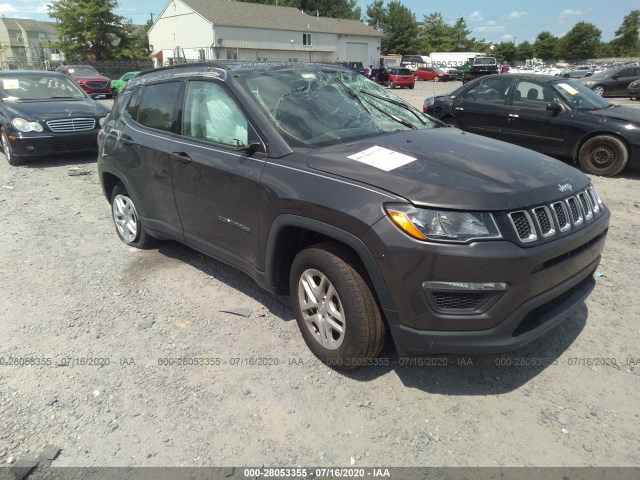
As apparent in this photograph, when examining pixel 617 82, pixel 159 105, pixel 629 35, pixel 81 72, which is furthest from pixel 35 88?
pixel 629 35

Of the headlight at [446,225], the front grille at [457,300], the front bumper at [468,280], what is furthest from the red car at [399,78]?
the front grille at [457,300]

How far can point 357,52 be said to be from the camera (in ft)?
203

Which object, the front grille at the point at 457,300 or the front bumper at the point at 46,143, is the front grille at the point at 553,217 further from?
the front bumper at the point at 46,143

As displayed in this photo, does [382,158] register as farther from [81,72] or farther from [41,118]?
[81,72]

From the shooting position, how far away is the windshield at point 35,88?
9.23 m

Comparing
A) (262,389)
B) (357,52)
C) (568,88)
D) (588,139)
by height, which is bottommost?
(262,389)

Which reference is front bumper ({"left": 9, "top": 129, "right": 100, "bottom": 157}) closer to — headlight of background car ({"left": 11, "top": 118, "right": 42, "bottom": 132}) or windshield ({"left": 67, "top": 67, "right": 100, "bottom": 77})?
headlight of background car ({"left": 11, "top": 118, "right": 42, "bottom": 132})

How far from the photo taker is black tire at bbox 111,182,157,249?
15.6ft

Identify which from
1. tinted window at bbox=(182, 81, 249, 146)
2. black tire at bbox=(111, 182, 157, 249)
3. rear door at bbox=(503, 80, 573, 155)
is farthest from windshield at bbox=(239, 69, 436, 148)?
rear door at bbox=(503, 80, 573, 155)

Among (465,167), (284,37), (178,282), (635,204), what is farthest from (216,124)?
(284,37)

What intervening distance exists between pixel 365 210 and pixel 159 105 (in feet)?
8.57

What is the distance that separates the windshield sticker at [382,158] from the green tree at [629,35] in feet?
335

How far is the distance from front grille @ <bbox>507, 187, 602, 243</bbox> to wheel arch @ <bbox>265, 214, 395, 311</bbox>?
2.43 feet

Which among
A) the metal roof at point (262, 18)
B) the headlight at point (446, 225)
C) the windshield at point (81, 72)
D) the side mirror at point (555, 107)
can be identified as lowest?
the headlight at point (446, 225)
